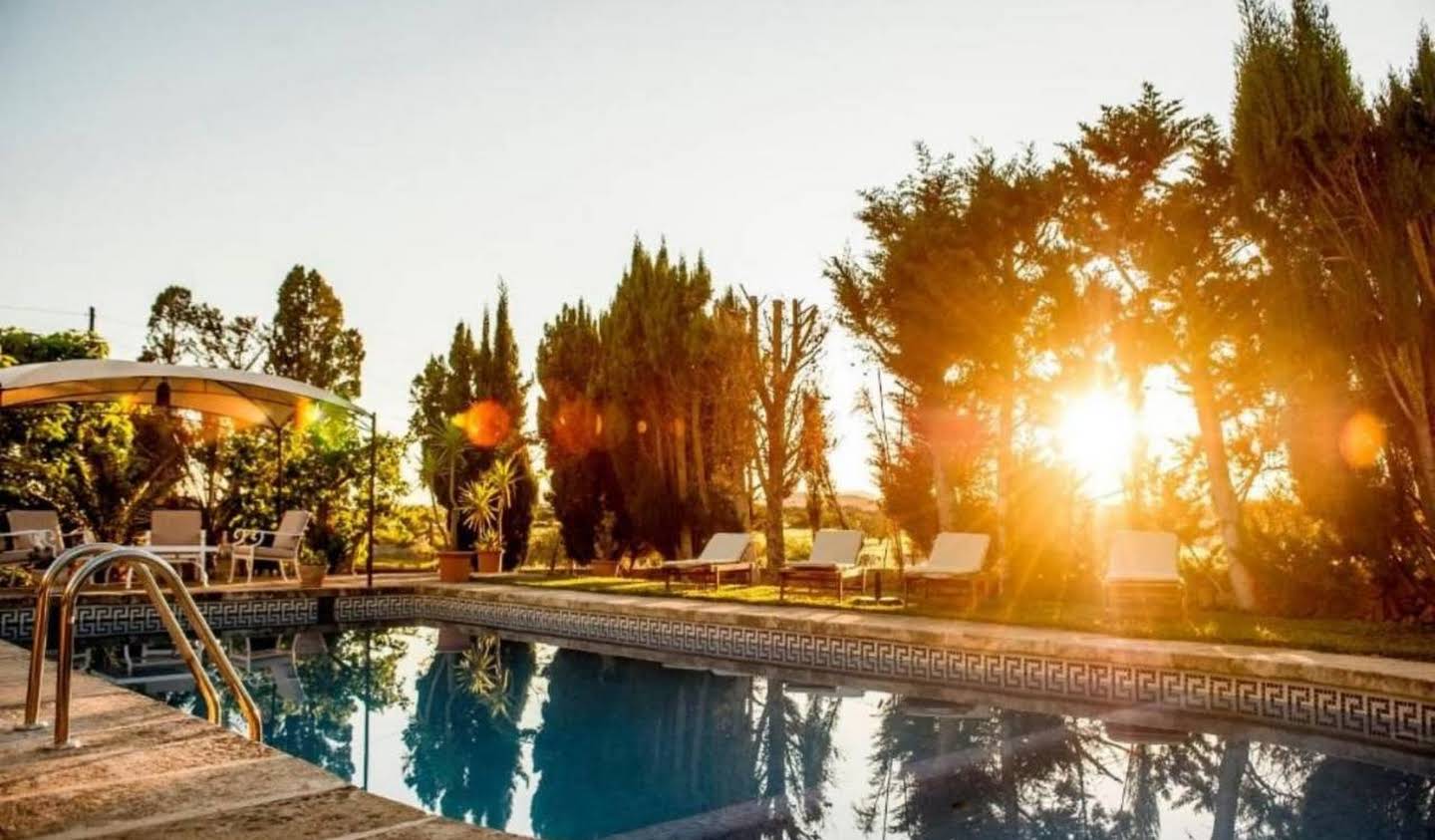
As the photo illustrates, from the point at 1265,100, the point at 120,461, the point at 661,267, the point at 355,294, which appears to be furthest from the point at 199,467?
the point at 1265,100

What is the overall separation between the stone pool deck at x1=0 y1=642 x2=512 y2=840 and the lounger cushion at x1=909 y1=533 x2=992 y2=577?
304 inches

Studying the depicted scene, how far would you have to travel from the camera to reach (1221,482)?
9781 millimetres

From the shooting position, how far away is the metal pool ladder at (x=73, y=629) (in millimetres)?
2830

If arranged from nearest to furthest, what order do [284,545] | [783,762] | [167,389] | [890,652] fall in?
[783,762] → [890,652] → [167,389] → [284,545]

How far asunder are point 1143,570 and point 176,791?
8.64 meters

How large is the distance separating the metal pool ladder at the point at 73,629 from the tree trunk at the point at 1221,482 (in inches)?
380

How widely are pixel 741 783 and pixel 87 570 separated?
137 inches

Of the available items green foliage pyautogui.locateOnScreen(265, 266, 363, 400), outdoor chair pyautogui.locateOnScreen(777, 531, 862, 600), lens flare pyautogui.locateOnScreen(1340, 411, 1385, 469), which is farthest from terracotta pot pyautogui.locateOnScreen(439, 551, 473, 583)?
green foliage pyautogui.locateOnScreen(265, 266, 363, 400)

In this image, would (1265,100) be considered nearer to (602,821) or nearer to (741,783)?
(741,783)

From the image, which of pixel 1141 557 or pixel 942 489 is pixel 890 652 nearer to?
pixel 1141 557

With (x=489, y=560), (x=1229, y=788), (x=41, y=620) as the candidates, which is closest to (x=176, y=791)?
(x=41, y=620)

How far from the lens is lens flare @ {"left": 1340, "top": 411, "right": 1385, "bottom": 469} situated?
851 centimetres

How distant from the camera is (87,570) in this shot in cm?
285

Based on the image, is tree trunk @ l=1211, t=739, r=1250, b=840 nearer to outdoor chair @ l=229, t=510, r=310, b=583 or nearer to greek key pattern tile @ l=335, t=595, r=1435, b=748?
greek key pattern tile @ l=335, t=595, r=1435, b=748
